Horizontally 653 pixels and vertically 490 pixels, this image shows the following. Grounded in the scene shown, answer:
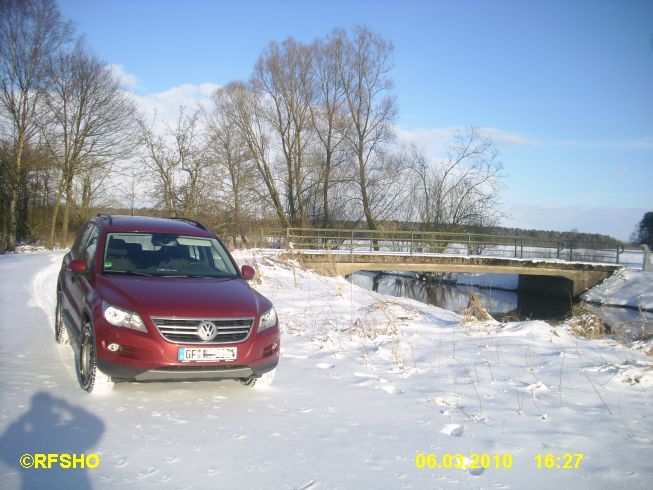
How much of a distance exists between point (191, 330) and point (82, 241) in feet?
9.86

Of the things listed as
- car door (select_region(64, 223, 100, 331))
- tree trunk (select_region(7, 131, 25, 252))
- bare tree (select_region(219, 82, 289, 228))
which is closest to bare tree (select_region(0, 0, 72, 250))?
tree trunk (select_region(7, 131, 25, 252))

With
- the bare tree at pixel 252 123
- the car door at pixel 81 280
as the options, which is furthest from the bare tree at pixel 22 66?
the car door at pixel 81 280

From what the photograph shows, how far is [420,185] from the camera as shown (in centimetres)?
3766

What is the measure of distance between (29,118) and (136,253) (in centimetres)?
2411

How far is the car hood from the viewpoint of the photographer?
429 cm

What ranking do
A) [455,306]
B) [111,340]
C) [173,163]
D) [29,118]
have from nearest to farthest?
[111,340] < [455,306] < [29,118] < [173,163]

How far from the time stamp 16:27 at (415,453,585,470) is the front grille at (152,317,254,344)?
1.83 m

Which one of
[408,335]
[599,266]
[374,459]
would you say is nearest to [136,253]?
[374,459]

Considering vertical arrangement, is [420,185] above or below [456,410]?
above

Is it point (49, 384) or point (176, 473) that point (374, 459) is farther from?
point (49, 384)

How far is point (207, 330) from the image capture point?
4.29 m

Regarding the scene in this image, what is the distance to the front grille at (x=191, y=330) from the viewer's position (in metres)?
4.21

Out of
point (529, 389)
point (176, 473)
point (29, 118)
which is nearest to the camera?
point (176, 473)

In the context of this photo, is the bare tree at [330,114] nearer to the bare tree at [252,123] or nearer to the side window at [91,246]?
the bare tree at [252,123]
